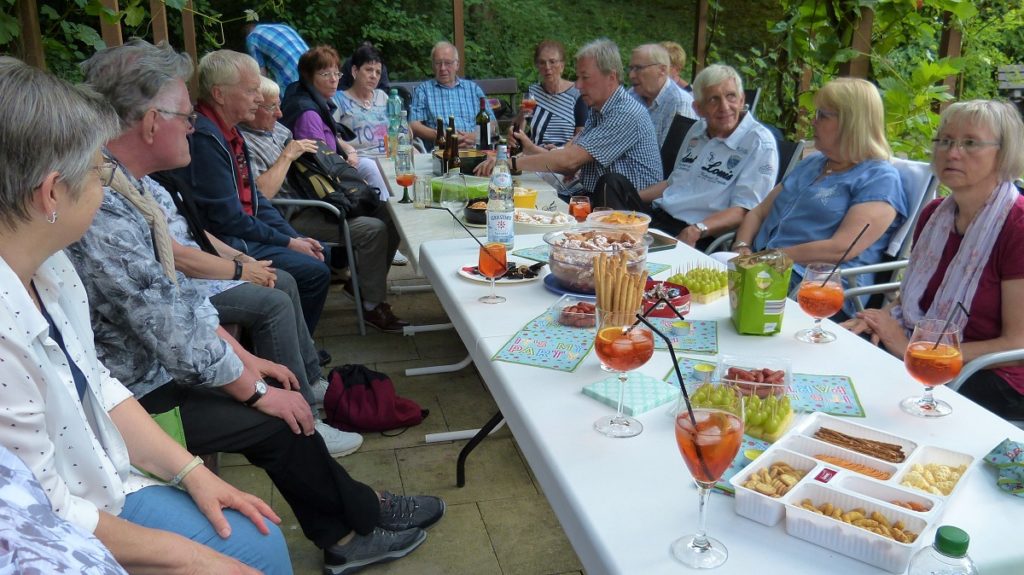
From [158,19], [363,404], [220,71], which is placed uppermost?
[158,19]

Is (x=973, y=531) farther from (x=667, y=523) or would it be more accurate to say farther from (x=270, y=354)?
(x=270, y=354)

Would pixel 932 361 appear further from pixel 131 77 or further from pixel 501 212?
pixel 131 77

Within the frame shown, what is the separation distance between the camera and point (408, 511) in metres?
2.32

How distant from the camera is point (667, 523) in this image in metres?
1.09

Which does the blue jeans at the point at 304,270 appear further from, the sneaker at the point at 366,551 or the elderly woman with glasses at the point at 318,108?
the sneaker at the point at 366,551

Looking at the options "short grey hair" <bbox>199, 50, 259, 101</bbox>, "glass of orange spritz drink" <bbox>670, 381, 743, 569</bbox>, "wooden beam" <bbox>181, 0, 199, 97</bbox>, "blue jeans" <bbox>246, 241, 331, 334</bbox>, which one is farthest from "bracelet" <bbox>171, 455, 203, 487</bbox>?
"wooden beam" <bbox>181, 0, 199, 97</bbox>

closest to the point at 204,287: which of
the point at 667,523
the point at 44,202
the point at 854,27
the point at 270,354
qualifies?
the point at 270,354

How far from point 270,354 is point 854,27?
3.51 m

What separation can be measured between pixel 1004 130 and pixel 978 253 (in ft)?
1.12

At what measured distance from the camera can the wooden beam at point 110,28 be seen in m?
3.99

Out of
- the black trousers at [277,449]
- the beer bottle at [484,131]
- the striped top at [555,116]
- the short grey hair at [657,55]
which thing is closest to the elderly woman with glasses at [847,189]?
the black trousers at [277,449]

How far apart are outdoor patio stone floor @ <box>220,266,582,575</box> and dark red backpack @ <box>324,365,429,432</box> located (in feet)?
0.18

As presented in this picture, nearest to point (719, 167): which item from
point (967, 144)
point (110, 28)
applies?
point (967, 144)

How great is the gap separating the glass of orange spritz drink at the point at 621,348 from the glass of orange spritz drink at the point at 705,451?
1.05ft
